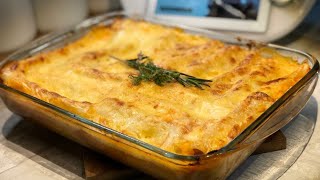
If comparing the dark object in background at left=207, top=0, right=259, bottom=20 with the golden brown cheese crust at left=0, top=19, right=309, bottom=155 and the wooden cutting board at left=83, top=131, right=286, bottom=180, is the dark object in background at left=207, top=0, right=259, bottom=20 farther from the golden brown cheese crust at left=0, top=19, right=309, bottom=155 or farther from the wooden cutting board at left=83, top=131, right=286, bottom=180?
the wooden cutting board at left=83, top=131, right=286, bottom=180

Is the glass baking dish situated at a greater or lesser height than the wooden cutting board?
greater

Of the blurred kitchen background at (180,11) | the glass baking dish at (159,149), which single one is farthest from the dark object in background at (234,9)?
the glass baking dish at (159,149)

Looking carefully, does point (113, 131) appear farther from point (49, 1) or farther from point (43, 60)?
point (49, 1)

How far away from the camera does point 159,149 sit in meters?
0.84

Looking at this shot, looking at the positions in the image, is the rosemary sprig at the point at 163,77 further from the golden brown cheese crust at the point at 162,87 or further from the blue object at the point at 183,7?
the blue object at the point at 183,7

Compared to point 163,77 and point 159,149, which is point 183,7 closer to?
point 163,77

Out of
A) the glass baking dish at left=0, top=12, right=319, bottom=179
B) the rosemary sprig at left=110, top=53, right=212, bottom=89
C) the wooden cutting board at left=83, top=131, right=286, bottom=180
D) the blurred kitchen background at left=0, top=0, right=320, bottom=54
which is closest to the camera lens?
the glass baking dish at left=0, top=12, right=319, bottom=179

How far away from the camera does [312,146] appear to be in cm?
106

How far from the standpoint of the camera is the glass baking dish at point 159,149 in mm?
832

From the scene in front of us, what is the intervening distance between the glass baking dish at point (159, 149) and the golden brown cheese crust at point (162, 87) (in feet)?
0.10

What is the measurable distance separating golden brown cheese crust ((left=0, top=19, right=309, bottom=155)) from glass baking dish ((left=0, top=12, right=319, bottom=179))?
3 centimetres

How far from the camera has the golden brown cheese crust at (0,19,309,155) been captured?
3.02 ft

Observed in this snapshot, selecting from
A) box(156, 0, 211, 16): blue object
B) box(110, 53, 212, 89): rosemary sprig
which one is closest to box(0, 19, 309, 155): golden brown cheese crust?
box(110, 53, 212, 89): rosemary sprig

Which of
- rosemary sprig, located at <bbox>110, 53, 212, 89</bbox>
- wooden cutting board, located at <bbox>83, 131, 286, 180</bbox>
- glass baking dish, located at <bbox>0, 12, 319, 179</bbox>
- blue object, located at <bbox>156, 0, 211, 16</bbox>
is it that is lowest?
wooden cutting board, located at <bbox>83, 131, 286, 180</bbox>
